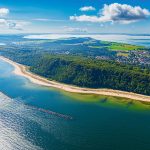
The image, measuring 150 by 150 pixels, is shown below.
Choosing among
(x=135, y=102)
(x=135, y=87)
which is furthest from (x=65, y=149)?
(x=135, y=87)

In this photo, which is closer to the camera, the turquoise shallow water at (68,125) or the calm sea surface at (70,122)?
the turquoise shallow water at (68,125)

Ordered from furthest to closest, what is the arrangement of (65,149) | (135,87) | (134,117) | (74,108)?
(135,87) < (74,108) < (134,117) < (65,149)

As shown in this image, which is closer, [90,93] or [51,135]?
[51,135]

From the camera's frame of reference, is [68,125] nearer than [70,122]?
Yes

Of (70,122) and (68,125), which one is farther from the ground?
(70,122)

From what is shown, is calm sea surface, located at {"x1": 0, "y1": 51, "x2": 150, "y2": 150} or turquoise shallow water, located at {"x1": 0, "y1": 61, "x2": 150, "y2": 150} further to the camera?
calm sea surface, located at {"x1": 0, "y1": 51, "x2": 150, "y2": 150}

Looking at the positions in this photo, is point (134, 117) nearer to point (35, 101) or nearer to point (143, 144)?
point (143, 144)
